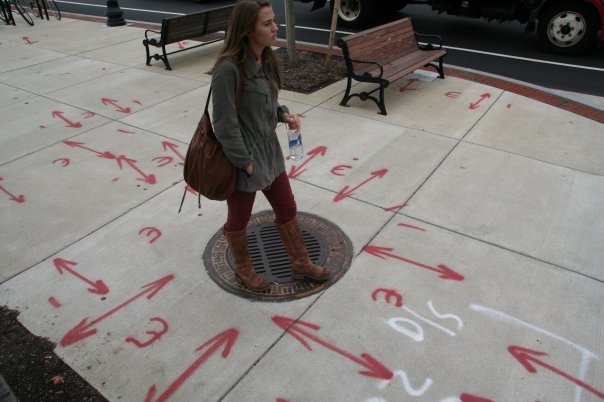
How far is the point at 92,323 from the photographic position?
9.12 ft

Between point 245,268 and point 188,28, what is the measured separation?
616 centimetres

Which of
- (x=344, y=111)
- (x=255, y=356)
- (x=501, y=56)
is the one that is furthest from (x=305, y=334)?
(x=501, y=56)

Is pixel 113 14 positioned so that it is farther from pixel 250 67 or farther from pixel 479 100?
pixel 250 67

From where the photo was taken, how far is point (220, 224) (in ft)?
12.1

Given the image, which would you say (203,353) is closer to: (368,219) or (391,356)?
(391,356)

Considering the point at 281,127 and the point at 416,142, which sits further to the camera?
the point at 281,127

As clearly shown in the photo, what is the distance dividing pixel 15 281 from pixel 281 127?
3.17 m

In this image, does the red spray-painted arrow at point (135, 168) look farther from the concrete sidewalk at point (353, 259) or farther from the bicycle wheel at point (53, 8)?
the bicycle wheel at point (53, 8)

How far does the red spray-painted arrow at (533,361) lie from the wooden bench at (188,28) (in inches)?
256

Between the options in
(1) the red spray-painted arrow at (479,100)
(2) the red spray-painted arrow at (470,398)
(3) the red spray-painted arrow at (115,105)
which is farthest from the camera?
(3) the red spray-painted arrow at (115,105)

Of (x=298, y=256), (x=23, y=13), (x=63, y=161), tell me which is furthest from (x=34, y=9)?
(x=298, y=256)

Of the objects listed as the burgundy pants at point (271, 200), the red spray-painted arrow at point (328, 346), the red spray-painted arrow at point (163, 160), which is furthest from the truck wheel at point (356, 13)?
the red spray-painted arrow at point (328, 346)

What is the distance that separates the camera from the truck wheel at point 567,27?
782 centimetres

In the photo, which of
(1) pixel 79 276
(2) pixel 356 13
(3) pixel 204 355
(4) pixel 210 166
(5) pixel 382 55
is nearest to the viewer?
(4) pixel 210 166
